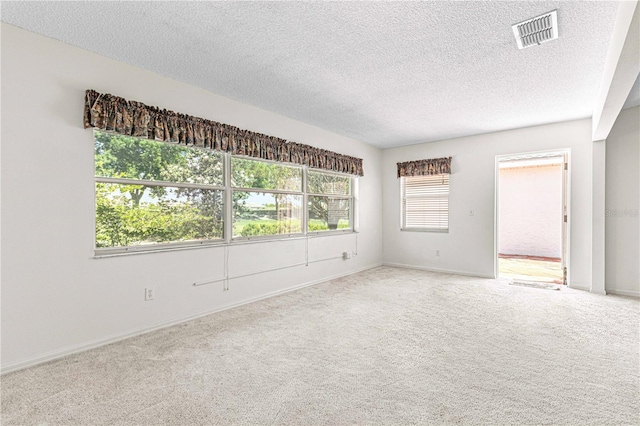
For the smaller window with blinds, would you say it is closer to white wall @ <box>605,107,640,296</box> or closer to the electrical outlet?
white wall @ <box>605,107,640,296</box>

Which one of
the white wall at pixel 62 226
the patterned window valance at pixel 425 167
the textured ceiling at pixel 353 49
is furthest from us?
the patterned window valance at pixel 425 167

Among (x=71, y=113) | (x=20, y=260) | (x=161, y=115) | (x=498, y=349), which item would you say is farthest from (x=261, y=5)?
(x=498, y=349)

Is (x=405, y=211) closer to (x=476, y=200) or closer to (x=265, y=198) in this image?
(x=476, y=200)

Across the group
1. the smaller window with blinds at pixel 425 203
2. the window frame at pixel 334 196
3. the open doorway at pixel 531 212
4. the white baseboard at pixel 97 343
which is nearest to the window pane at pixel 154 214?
the white baseboard at pixel 97 343

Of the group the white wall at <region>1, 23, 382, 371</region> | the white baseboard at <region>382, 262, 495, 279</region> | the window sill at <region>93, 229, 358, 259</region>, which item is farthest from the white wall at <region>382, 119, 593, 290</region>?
the white wall at <region>1, 23, 382, 371</region>

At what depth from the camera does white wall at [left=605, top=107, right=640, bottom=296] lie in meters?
4.27

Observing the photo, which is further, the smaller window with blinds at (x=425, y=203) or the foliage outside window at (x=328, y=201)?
the smaller window with blinds at (x=425, y=203)

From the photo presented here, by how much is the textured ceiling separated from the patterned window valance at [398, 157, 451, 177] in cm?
175

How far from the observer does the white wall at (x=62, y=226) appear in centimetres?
231

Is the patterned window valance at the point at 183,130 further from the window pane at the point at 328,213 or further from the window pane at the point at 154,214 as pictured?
the window pane at the point at 328,213

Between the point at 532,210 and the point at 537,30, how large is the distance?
6796 mm

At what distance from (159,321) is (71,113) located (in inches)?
82.9

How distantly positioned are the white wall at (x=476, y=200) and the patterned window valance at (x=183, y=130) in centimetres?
252

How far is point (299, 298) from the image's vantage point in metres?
4.20
